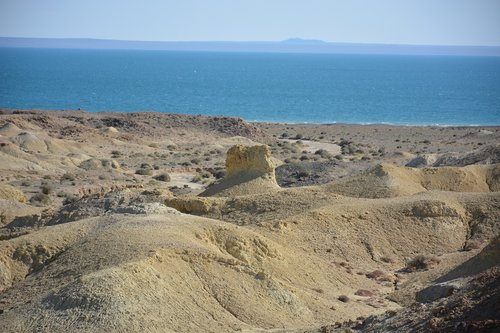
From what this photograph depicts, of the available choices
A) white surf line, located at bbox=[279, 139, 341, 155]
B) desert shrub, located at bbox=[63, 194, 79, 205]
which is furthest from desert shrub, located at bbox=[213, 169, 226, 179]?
white surf line, located at bbox=[279, 139, 341, 155]

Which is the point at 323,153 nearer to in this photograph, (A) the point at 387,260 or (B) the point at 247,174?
(B) the point at 247,174

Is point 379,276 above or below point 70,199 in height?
above

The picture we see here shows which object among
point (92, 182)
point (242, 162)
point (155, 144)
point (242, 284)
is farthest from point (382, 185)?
point (155, 144)

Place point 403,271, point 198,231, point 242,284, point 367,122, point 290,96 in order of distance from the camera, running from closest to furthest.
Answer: point 242,284 → point 198,231 → point 403,271 → point 367,122 → point 290,96

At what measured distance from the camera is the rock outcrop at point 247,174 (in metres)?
33.0

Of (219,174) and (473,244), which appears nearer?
(473,244)

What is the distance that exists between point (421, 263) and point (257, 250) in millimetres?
5898

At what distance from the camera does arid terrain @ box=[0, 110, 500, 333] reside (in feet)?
56.5

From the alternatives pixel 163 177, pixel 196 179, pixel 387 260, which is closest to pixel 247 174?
pixel 387 260

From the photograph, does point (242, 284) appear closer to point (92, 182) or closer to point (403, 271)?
point (403, 271)

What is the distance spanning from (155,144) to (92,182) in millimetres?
23333

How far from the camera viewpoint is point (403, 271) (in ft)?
85.8

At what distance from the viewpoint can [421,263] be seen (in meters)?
25.9

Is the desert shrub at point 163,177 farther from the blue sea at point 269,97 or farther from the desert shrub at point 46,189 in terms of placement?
the blue sea at point 269,97
